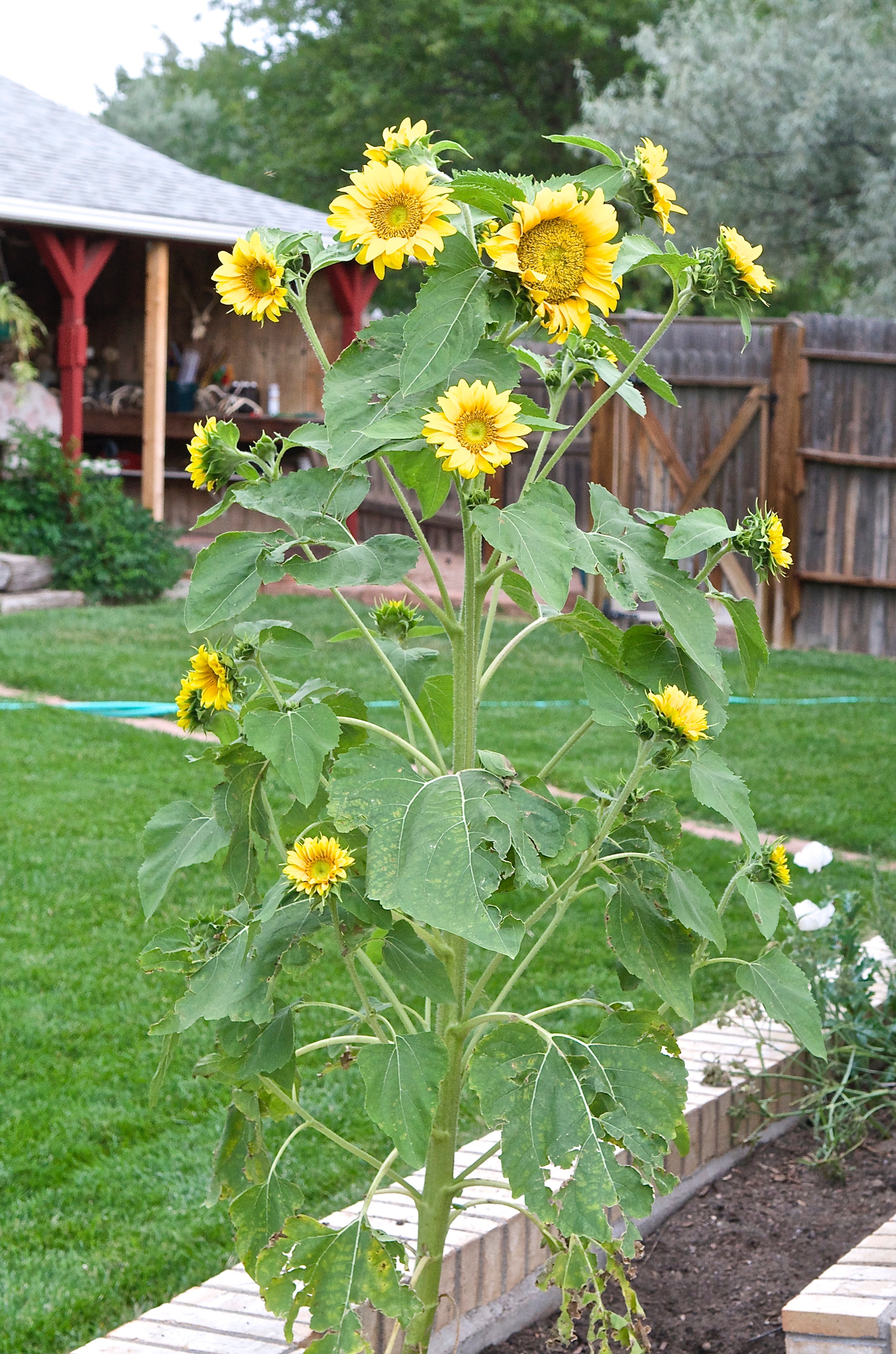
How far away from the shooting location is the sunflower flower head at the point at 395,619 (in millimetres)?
2051

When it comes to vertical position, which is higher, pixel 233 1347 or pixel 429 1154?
pixel 429 1154

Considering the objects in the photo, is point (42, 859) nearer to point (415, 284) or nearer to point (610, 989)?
point (610, 989)

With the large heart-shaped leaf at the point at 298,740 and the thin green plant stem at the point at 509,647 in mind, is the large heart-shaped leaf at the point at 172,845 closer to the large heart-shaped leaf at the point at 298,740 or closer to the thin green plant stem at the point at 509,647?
the large heart-shaped leaf at the point at 298,740

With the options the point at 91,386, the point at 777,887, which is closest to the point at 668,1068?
the point at 777,887

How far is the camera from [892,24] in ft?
61.8

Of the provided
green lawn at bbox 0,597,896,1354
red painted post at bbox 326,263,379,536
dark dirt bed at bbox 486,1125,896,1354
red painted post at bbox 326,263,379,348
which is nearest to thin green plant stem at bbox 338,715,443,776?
dark dirt bed at bbox 486,1125,896,1354

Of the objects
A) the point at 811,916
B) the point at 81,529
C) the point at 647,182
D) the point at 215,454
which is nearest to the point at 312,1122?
the point at 215,454

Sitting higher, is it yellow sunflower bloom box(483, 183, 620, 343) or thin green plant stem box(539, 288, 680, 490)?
yellow sunflower bloom box(483, 183, 620, 343)

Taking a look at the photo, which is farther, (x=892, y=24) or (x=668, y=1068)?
(x=892, y=24)

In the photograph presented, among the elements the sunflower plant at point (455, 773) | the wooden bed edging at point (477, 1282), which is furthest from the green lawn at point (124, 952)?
the sunflower plant at point (455, 773)

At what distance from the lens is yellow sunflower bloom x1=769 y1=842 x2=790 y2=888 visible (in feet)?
6.22

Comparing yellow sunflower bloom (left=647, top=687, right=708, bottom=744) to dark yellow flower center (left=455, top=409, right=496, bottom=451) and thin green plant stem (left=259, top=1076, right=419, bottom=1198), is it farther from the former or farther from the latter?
thin green plant stem (left=259, top=1076, right=419, bottom=1198)

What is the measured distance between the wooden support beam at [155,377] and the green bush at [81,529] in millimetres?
722

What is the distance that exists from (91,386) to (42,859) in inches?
457
